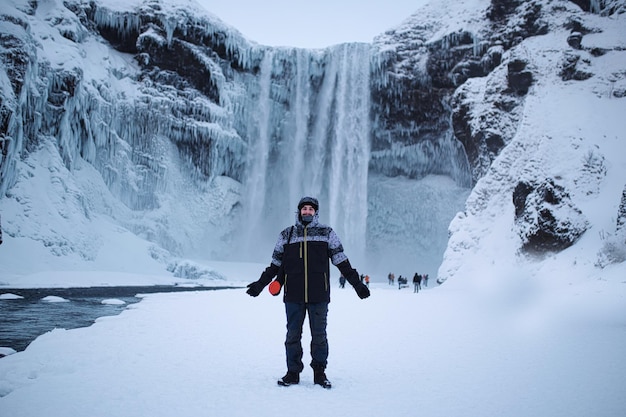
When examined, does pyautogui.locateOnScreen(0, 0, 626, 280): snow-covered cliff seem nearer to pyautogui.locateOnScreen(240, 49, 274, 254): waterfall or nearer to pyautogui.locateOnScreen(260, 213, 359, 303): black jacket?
pyautogui.locateOnScreen(240, 49, 274, 254): waterfall

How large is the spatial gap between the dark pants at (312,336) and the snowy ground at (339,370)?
8.4 inches

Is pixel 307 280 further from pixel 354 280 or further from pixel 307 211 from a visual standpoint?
pixel 307 211

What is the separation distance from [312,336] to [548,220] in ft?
52.3

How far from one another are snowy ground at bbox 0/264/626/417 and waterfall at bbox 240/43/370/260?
99.3 ft

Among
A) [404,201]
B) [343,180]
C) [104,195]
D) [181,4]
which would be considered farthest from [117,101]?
[404,201]

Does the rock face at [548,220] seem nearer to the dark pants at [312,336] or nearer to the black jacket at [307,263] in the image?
the black jacket at [307,263]

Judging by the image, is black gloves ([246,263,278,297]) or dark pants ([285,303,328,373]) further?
black gloves ([246,263,278,297])

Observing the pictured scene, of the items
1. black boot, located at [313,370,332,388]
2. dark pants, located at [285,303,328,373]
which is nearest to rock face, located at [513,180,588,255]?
dark pants, located at [285,303,328,373]

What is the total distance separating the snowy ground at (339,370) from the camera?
334cm

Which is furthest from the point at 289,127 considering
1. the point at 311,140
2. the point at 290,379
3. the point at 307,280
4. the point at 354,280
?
the point at 290,379

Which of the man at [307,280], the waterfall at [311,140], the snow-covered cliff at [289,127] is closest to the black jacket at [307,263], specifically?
the man at [307,280]

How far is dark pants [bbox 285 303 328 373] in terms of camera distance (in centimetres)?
418

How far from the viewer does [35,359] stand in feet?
15.5

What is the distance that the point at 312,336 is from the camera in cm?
427
